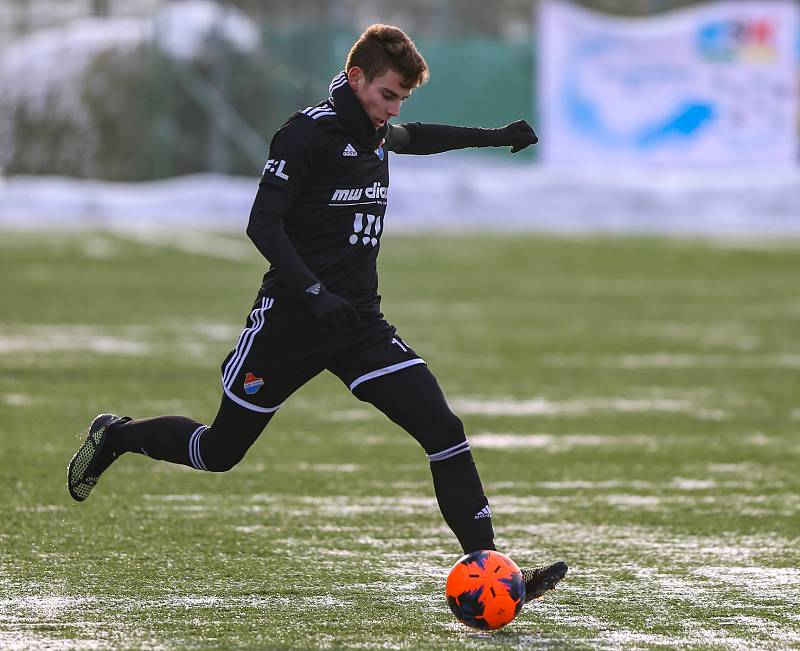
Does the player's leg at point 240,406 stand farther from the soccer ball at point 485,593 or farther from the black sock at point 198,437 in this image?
the soccer ball at point 485,593

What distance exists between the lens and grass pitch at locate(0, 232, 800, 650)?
5160mm

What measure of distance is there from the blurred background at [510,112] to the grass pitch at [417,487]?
36.1ft

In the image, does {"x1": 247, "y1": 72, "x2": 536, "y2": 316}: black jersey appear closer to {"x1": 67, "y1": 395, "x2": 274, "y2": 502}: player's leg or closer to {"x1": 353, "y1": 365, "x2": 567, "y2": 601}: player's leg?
{"x1": 353, "y1": 365, "x2": 567, "y2": 601}: player's leg

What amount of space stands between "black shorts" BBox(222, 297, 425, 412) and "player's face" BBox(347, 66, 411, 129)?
2.24 ft

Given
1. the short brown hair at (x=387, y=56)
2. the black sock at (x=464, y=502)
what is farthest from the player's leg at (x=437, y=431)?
the short brown hair at (x=387, y=56)

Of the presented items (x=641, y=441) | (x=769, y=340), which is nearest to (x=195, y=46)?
(x=769, y=340)

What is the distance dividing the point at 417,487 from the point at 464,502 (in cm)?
228

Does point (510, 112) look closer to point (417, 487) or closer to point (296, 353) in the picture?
point (417, 487)

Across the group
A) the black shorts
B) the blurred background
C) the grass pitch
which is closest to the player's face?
the black shorts

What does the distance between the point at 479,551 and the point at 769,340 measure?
8.44 m

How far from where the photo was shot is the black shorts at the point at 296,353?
5.39 meters

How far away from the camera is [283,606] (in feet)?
17.4

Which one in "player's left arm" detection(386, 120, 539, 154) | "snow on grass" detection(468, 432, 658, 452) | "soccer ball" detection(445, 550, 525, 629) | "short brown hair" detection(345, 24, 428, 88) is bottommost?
"snow on grass" detection(468, 432, 658, 452)

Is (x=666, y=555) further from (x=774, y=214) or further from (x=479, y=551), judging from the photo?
(x=774, y=214)
